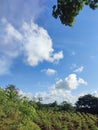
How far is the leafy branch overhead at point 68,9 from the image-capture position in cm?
1555

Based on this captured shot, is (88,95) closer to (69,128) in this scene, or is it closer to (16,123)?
(69,128)

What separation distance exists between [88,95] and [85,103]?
4995mm

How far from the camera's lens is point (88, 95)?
7538 cm

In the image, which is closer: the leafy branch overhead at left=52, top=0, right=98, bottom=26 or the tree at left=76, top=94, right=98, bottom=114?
the leafy branch overhead at left=52, top=0, right=98, bottom=26

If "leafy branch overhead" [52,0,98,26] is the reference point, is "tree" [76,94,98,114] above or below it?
above

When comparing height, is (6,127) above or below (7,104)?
below

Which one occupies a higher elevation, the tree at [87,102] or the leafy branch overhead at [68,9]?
the tree at [87,102]

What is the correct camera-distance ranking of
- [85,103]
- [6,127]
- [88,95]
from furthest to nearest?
[88,95] < [85,103] < [6,127]

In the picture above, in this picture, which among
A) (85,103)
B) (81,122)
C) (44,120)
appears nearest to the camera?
(44,120)

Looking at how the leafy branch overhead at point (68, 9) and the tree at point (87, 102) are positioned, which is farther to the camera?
the tree at point (87, 102)

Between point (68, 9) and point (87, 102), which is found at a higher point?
point (87, 102)

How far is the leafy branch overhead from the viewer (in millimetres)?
15555

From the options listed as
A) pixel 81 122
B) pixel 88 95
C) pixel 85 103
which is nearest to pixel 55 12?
pixel 81 122

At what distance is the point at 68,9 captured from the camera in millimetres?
15617
